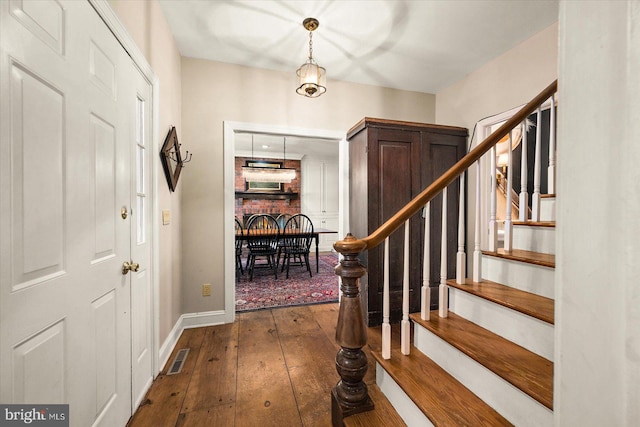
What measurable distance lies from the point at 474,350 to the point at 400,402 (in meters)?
0.46

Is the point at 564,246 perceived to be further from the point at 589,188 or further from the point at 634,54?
the point at 634,54

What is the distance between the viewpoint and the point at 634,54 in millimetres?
457

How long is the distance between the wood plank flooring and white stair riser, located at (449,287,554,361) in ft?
2.51

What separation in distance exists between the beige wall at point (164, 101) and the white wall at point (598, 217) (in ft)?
6.33

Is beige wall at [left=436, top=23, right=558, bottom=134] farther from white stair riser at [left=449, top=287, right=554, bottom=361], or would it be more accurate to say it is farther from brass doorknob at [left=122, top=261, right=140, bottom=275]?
brass doorknob at [left=122, top=261, right=140, bottom=275]

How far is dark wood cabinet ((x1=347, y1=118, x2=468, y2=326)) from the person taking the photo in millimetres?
2588

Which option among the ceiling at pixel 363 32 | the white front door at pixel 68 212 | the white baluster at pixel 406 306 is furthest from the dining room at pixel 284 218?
the white front door at pixel 68 212

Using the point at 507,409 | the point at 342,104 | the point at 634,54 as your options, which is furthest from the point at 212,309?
the point at 634,54

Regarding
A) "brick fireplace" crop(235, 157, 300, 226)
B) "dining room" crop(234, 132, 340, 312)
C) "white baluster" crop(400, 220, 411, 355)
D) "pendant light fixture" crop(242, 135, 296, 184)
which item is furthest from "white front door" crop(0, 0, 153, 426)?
"brick fireplace" crop(235, 157, 300, 226)

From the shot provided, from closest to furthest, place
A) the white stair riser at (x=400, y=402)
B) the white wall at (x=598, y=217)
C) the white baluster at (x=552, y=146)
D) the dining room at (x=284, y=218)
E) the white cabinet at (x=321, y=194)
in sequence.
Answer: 1. the white wall at (x=598, y=217)
2. the white stair riser at (x=400, y=402)
3. the white baluster at (x=552, y=146)
4. the dining room at (x=284, y=218)
5. the white cabinet at (x=321, y=194)

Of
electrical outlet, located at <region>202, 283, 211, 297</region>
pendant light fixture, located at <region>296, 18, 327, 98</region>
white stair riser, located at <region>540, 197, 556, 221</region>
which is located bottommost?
electrical outlet, located at <region>202, 283, 211, 297</region>

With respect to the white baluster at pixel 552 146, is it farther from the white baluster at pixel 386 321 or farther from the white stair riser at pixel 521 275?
the white baluster at pixel 386 321

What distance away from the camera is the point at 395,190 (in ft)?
8.73

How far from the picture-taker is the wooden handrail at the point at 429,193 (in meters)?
1.32
